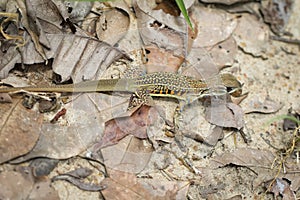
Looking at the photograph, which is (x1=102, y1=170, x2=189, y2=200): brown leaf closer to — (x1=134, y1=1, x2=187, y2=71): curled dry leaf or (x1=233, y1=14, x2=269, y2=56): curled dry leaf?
(x1=134, y1=1, x2=187, y2=71): curled dry leaf

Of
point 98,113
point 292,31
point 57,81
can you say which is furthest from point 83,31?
point 292,31

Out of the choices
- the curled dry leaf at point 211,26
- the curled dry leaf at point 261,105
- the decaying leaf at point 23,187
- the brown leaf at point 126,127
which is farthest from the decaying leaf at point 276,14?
the decaying leaf at point 23,187

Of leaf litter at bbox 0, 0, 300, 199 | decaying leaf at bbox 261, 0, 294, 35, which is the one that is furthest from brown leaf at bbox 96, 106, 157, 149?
decaying leaf at bbox 261, 0, 294, 35

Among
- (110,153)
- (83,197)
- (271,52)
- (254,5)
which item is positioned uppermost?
(254,5)

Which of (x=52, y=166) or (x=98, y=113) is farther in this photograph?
(x=98, y=113)

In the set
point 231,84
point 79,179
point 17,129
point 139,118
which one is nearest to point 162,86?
point 139,118

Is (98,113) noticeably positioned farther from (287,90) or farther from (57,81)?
(287,90)
